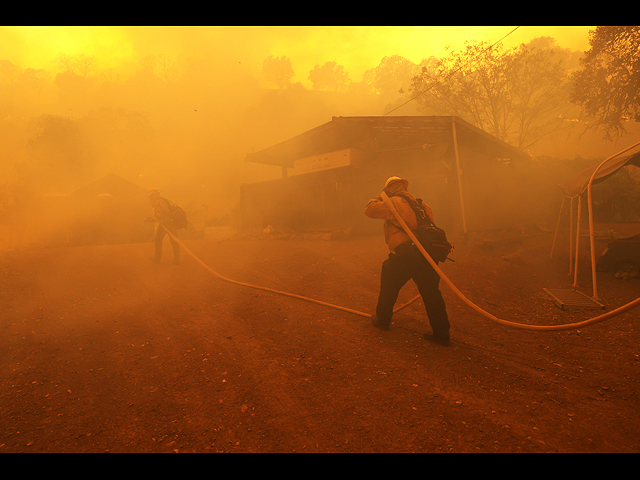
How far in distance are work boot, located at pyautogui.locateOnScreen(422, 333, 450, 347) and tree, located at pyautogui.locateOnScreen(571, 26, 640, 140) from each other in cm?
1247

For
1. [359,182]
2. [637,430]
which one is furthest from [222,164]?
[637,430]

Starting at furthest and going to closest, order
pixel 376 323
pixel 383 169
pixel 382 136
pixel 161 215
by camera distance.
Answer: pixel 383 169 → pixel 382 136 → pixel 161 215 → pixel 376 323

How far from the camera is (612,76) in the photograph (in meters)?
11.5

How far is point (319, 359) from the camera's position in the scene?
336cm

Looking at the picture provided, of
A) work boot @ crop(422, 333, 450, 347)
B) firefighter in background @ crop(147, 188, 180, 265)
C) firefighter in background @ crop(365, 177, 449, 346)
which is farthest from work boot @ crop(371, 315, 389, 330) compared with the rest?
firefighter in background @ crop(147, 188, 180, 265)

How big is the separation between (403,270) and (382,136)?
31.2 ft

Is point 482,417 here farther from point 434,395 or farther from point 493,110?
point 493,110

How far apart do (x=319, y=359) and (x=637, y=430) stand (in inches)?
102

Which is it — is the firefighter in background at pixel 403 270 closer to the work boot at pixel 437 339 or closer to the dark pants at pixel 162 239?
the work boot at pixel 437 339

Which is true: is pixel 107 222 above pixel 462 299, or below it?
A: above

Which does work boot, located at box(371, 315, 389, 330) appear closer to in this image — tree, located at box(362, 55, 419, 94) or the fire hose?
the fire hose

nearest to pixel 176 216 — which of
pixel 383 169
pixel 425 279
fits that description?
pixel 425 279

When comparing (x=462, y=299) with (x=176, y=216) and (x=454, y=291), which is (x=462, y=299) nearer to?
(x=454, y=291)

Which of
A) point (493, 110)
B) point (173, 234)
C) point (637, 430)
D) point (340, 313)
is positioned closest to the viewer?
point (637, 430)
